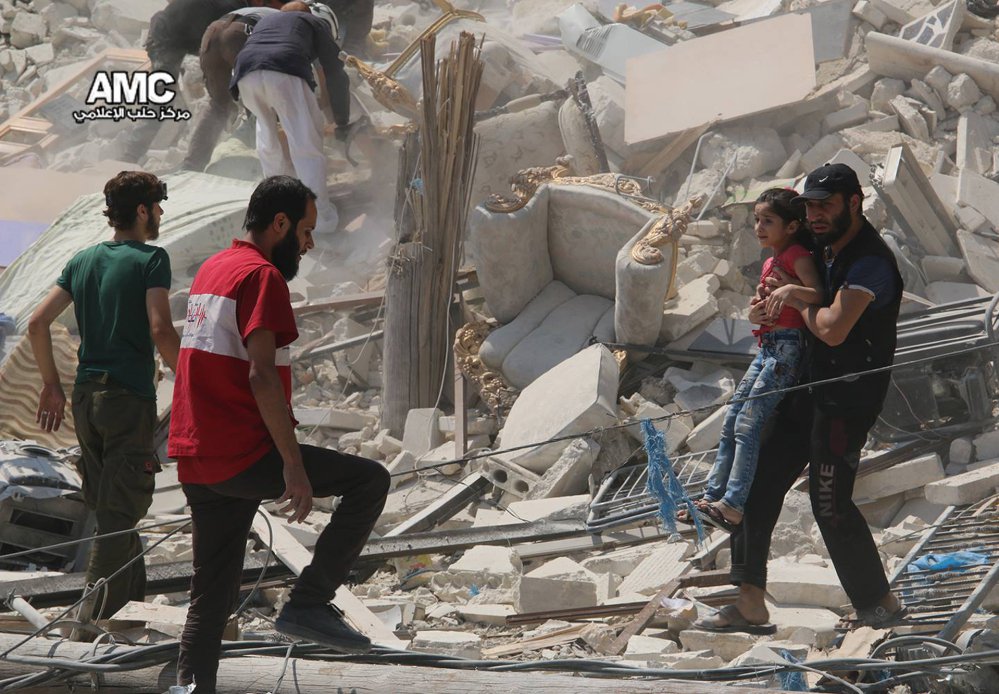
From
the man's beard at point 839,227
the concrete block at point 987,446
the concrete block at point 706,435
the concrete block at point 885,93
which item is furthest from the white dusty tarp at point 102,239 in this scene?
the man's beard at point 839,227

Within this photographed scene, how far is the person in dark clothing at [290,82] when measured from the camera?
9609 millimetres

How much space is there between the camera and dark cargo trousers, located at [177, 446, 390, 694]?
351 centimetres

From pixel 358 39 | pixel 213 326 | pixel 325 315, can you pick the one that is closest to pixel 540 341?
pixel 325 315

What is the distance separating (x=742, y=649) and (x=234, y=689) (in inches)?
70.7

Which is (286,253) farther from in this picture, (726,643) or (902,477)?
(902,477)

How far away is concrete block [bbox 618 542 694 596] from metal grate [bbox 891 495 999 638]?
3.61ft

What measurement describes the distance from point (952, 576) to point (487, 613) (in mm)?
2009

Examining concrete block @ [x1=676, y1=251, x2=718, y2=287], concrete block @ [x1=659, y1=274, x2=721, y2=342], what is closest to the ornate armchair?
concrete block @ [x1=659, y1=274, x2=721, y2=342]

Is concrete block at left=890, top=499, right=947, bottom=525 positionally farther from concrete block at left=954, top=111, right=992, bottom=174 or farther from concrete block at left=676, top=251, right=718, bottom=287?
concrete block at left=954, top=111, right=992, bottom=174

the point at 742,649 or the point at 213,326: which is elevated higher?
the point at 213,326

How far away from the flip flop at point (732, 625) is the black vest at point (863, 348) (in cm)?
85

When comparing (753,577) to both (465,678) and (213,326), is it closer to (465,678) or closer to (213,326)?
(465,678)

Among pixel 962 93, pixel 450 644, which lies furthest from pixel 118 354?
pixel 962 93

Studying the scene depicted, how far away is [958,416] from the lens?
19.9ft
